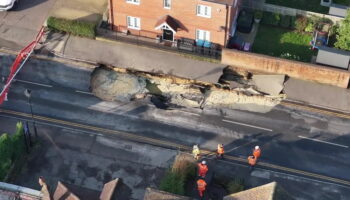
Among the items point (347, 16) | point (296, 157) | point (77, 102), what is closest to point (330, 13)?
point (347, 16)

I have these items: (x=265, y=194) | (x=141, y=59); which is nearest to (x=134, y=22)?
(x=141, y=59)

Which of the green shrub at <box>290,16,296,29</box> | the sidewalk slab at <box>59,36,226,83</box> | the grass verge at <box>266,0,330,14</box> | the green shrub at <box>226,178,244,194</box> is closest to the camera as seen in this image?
the green shrub at <box>226,178,244,194</box>

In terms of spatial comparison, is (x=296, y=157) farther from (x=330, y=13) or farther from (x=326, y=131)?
(x=330, y=13)

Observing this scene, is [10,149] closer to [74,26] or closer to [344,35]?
[74,26]

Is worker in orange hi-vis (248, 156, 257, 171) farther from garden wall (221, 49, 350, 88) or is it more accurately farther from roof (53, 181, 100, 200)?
roof (53, 181, 100, 200)

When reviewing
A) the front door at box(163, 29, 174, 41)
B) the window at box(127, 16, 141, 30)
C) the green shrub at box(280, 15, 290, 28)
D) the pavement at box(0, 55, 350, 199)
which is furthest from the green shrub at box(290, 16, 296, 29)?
the window at box(127, 16, 141, 30)

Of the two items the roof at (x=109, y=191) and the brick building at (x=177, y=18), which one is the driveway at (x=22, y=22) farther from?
the roof at (x=109, y=191)

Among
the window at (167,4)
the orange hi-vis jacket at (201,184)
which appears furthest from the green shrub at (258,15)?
the orange hi-vis jacket at (201,184)
